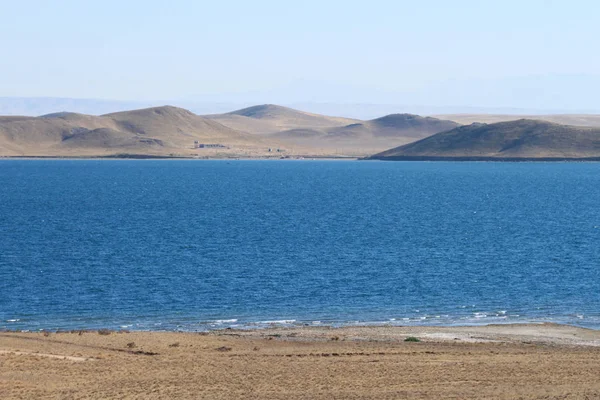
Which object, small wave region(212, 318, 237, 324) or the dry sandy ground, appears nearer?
the dry sandy ground

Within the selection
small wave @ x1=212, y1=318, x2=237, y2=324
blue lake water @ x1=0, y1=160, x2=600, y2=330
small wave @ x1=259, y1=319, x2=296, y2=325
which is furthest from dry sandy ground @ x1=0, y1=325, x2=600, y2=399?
blue lake water @ x1=0, y1=160, x2=600, y2=330

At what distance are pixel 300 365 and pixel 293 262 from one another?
2555 cm

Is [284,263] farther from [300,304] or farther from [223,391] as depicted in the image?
[223,391]

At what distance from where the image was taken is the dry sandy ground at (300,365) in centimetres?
2100

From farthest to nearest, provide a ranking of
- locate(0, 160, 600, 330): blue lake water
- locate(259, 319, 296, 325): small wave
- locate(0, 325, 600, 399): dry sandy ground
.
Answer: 1. locate(0, 160, 600, 330): blue lake water
2. locate(259, 319, 296, 325): small wave
3. locate(0, 325, 600, 399): dry sandy ground

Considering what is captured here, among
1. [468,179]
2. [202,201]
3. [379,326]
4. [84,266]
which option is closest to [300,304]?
[379,326]

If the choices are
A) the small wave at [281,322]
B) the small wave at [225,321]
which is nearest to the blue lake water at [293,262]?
the small wave at [281,322]

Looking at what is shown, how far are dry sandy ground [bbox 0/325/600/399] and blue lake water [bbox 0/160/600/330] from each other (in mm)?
4721

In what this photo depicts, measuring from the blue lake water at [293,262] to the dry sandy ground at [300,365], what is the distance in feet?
15.5

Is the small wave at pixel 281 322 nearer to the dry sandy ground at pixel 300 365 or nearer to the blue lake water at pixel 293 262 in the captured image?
the blue lake water at pixel 293 262

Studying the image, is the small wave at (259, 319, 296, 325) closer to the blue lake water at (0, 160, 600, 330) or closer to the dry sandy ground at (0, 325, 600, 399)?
the blue lake water at (0, 160, 600, 330)

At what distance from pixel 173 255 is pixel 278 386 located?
31.6 metres

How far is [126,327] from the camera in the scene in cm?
3334

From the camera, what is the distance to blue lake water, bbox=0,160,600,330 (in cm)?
3625
